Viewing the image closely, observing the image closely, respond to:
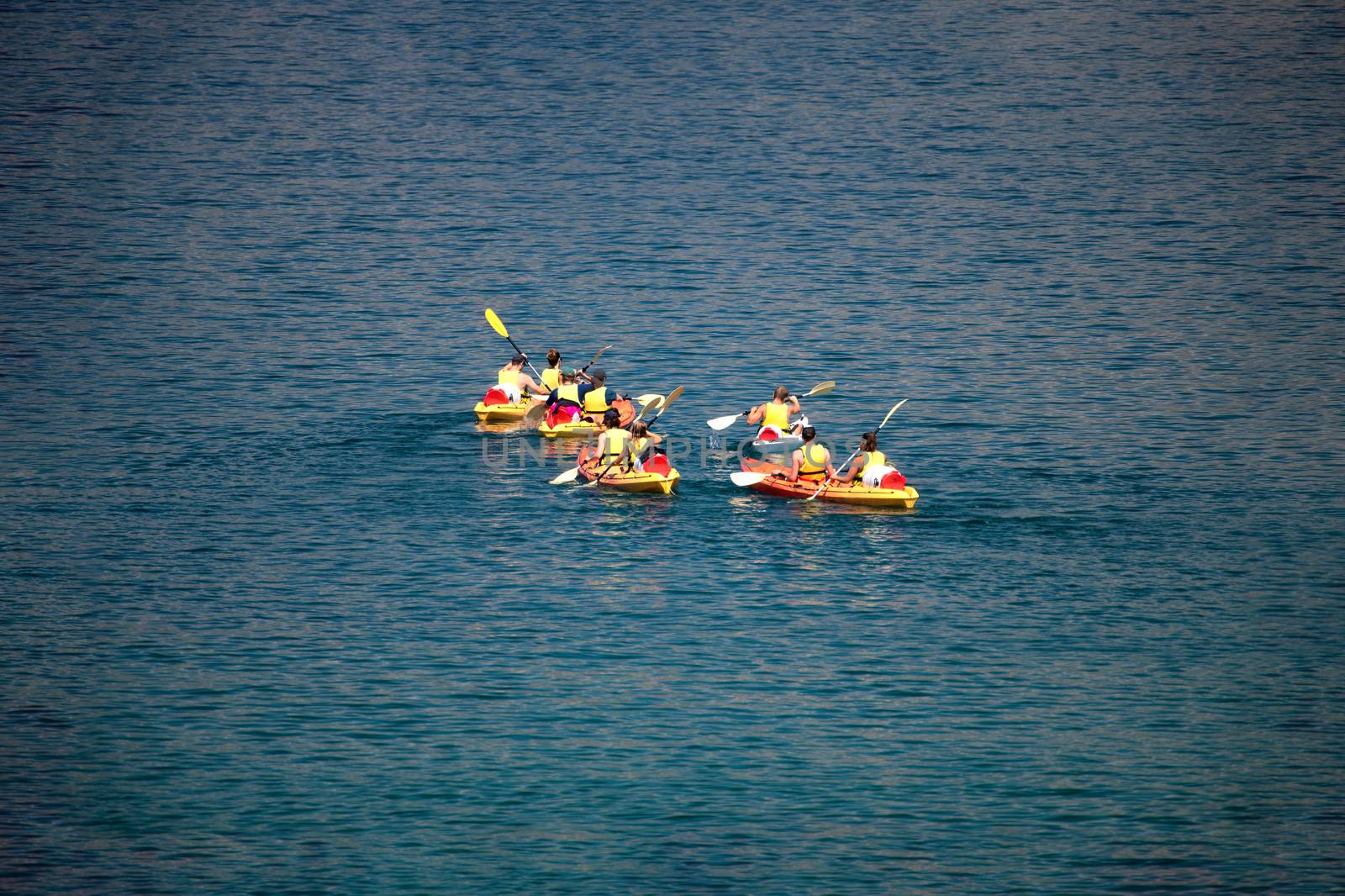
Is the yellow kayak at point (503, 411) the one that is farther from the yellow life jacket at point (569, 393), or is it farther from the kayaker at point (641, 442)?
the kayaker at point (641, 442)

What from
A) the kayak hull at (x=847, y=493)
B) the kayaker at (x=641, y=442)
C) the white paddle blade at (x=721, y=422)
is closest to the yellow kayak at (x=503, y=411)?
the white paddle blade at (x=721, y=422)

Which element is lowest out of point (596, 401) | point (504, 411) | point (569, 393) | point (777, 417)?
point (504, 411)

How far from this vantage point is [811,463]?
119 feet

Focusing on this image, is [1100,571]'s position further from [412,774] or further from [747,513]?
[412,774]

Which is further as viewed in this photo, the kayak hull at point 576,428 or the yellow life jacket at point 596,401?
the yellow life jacket at point 596,401

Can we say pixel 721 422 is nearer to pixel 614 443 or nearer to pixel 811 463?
pixel 614 443

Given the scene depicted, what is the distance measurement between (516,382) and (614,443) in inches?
275

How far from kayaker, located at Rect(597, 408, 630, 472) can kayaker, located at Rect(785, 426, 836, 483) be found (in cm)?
359

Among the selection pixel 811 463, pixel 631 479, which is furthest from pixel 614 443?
pixel 811 463

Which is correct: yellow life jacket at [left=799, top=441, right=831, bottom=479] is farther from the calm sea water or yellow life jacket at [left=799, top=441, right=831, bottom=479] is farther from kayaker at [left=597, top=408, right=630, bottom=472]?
kayaker at [left=597, top=408, right=630, bottom=472]

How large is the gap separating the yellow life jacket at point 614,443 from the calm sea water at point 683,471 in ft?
3.71

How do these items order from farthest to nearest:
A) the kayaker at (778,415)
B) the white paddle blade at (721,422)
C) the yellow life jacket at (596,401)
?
1. the yellow life jacket at (596,401)
2. the white paddle blade at (721,422)
3. the kayaker at (778,415)

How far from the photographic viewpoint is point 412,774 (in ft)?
83.8

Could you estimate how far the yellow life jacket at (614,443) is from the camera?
3678 cm
